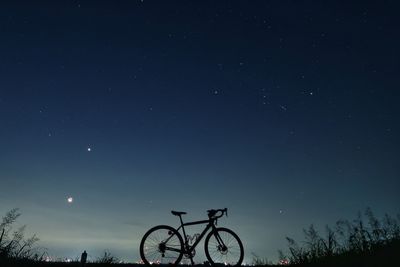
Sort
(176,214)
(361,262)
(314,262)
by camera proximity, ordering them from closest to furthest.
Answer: (361,262), (314,262), (176,214)

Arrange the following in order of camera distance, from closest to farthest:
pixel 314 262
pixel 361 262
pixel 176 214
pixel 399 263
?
pixel 399 263 < pixel 361 262 < pixel 314 262 < pixel 176 214

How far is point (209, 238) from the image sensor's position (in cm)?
1309

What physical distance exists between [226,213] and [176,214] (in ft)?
4.70

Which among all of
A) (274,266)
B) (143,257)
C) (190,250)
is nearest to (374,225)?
(274,266)

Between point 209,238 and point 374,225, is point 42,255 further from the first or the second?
point 374,225

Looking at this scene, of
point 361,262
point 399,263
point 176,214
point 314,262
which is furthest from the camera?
point 176,214

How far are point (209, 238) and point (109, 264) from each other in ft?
9.75

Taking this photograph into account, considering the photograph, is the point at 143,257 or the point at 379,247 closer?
the point at 379,247

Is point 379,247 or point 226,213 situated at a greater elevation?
point 226,213

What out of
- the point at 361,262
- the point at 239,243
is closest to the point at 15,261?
the point at 239,243

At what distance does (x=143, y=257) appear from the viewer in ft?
42.9

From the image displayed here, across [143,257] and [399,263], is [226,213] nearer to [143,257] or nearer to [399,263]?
[143,257]

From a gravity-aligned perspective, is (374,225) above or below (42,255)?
above

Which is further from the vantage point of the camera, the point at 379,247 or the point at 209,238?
the point at 209,238
